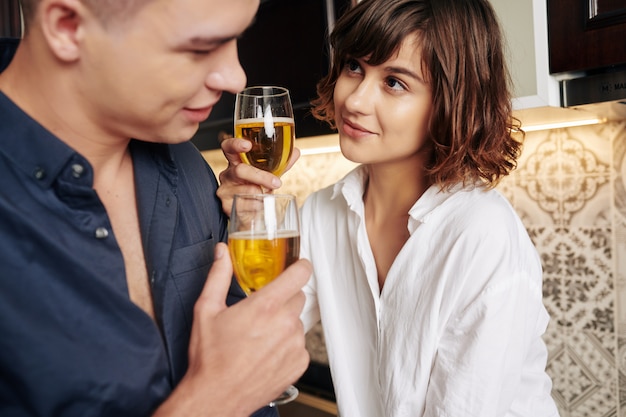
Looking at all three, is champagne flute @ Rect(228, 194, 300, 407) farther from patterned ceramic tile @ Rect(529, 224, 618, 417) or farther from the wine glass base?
patterned ceramic tile @ Rect(529, 224, 618, 417)

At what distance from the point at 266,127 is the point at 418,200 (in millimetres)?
364

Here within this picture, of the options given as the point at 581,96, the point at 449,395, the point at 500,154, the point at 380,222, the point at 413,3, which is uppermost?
the point at 413,3

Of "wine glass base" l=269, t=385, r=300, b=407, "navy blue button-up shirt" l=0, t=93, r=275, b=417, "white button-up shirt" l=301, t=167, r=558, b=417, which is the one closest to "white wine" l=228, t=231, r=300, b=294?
"navy blue button-up shirt" l=0, t=93, r=275, b=417

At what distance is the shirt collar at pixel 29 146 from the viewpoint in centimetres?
74

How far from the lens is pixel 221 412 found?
69 cm

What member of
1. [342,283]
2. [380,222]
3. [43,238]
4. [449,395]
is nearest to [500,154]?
[380,222]

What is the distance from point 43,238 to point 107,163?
0.22m

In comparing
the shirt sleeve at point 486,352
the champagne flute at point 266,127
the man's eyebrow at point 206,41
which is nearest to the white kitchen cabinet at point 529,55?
the shirt sleeve at point 486,352

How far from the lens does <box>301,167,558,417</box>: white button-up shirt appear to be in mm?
1014

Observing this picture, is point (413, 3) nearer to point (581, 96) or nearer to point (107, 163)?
point (581, 96)

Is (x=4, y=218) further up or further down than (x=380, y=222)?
further up

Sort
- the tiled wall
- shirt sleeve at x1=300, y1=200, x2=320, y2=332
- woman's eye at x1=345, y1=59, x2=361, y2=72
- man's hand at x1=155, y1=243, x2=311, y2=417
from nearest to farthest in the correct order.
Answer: man's hand at x1=155, y1=243, x2=311, y2=417 → woman's eye at x1=345, y1=59, x2=361, y2=72 → shirt sleeve at x1=300, y1=200, x2=320, y2=332 → the tiled wall

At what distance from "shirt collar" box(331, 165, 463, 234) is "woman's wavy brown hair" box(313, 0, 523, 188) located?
1.0 inches

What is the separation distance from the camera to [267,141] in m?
1.06
